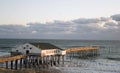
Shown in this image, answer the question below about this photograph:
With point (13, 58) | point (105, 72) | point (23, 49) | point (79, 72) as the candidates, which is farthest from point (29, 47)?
point (105, 72)

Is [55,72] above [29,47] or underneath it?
underneath

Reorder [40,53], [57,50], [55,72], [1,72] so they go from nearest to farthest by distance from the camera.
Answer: [1,72] → [55,72] → [40,53] → [57,50]

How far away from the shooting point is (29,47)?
72688 mm

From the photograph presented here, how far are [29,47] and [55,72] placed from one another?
36.3 ft

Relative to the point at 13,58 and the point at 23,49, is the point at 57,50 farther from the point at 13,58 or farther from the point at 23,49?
the point at 13,58

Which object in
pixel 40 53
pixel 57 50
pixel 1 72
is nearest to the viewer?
pixel 1 72

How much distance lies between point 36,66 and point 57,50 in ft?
33.4

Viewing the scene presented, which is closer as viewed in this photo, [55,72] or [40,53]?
→ [55,72]

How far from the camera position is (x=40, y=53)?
2857 inches

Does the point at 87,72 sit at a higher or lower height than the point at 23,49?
lower

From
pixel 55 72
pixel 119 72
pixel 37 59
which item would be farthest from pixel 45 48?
pixel 119 72

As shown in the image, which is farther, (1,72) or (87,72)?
(87,72)

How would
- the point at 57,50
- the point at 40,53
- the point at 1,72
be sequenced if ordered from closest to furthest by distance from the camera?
the point at 1,72
the point at 40,53
the point at 57,50

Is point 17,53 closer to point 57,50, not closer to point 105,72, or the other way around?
point 57,50
